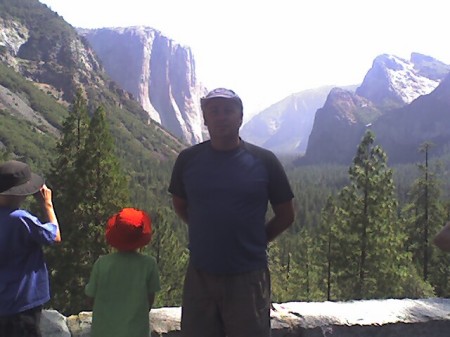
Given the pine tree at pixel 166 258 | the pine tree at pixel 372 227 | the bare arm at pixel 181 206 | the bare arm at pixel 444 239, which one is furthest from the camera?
the pine tree at pixel 166 258

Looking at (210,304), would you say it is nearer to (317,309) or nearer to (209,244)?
(209,244)

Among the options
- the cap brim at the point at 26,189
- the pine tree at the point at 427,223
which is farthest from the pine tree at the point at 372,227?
the cap brim at the point at 26,189

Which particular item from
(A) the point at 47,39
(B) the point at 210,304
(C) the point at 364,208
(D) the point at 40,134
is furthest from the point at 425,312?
(A) the point at 47,39

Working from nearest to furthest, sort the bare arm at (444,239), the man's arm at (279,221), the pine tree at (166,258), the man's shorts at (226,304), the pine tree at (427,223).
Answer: the bare arm at (444,239), the man's shorts at (226,304), the man's arm at (279,221), the pine tree at (166,258), the pine tree at (427,223)

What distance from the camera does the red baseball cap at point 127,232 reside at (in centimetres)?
316

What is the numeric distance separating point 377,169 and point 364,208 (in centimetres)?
141

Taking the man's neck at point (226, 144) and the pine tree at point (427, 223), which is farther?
the pine tree at point (427, 223)

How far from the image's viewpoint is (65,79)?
162m

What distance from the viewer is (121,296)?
3115 millimetres

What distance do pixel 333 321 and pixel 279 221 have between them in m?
1.15

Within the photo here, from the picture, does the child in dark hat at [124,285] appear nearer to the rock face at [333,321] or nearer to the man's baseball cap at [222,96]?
the rock face at [333,321]

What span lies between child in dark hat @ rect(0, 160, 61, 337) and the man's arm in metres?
Result: 1.42

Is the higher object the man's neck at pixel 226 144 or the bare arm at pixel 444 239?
the man's neck at pixel 226 144

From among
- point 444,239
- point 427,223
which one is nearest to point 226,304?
point 444,239
